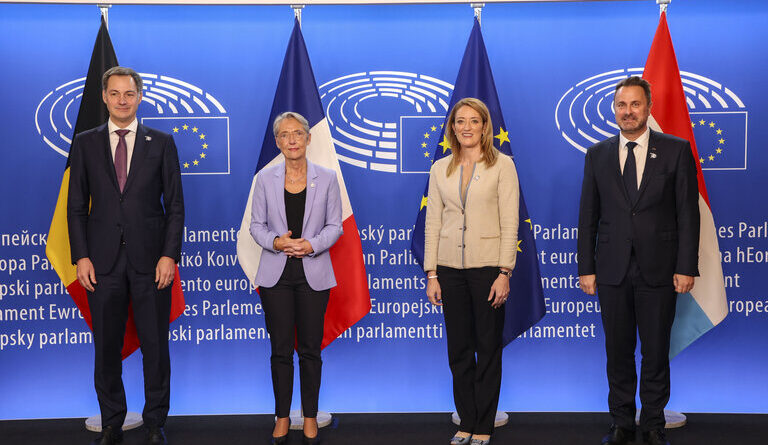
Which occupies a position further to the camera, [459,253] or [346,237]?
[346,237]

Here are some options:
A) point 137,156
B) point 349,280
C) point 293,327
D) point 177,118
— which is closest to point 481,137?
point 349,280

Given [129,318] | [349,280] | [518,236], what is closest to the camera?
[129,318]

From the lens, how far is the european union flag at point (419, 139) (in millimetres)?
4039

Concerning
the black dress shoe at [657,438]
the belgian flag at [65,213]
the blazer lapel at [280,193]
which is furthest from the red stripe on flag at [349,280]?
the black dress shoe at [657,438]

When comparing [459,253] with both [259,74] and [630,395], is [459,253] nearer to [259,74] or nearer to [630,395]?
[630,395]

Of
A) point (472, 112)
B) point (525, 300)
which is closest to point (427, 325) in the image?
point (525, 300)

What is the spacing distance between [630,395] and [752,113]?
1.91 m

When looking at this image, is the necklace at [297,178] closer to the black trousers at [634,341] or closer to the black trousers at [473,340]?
the black trousers at [473,340]

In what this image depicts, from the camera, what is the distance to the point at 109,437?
329 centimetres

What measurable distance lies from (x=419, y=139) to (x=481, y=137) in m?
0.95

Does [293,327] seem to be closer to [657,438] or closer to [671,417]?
[657,438]

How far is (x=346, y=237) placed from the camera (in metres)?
3.79

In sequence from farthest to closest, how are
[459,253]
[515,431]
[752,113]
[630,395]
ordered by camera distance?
[752,113] → [515,431] → [630,395] → [459,253]

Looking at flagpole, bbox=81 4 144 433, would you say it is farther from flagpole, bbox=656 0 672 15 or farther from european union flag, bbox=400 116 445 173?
flagpole, bbox=656 0 672 15
